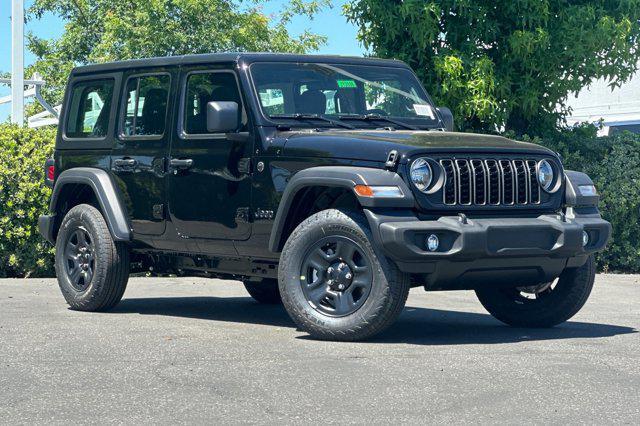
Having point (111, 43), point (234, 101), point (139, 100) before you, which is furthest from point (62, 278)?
point (111, 43)

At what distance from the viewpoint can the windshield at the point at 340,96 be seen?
9.12m

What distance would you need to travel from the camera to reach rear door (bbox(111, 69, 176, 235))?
9695 millimetres

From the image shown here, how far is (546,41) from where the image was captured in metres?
15.9

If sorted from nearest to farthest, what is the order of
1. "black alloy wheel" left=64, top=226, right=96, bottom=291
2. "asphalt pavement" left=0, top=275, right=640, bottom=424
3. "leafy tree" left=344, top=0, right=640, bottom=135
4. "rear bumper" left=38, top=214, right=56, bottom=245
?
"asphalt pavement" left=0, top=275, right=640, bottom=424, "black alloy wheel" left=64, top=226, right=96, bottom=291, "rear bumper" left=38, top=214, right=56, bottom=245, "leafy tree" left=344, top=0, right=640, bottom=135

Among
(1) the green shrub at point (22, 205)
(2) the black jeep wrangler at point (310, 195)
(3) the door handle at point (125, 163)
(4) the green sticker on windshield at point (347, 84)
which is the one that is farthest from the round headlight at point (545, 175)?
(1) the green shrub at point (22, 205)

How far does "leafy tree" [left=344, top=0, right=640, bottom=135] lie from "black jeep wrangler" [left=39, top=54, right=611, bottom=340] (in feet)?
19.9

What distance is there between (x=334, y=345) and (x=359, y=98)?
225cm

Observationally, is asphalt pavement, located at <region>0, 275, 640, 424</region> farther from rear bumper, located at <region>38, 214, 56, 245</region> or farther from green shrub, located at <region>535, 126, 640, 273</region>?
green shrub, located at <region>535, 126, 640, 273</region>

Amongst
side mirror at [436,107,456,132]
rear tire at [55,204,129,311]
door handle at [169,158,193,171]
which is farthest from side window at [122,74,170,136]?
side mirror at [436,107,456,132]

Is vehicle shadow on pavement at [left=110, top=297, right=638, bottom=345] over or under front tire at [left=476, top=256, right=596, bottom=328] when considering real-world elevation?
under

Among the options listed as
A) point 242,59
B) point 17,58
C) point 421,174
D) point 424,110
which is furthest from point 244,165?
point 17,58

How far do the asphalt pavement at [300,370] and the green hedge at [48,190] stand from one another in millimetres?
3765

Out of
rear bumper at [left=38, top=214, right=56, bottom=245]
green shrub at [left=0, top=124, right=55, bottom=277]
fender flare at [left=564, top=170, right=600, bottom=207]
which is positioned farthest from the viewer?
green shrub at [left=0, top=124, right=55, bottom=277]

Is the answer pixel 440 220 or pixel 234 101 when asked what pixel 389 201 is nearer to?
pixel 440 220
